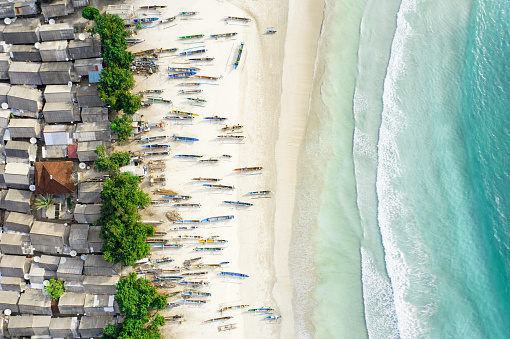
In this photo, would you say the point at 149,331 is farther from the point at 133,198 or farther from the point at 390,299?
the point at 390,299

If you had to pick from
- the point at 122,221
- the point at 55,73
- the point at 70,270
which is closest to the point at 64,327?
the point at 70,270

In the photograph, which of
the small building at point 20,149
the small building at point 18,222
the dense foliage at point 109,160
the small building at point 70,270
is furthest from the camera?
the small building at point 20,149

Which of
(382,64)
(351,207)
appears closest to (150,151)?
(351,207)

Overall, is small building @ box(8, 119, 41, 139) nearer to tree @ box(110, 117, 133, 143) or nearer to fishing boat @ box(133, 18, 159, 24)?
tree @ box(110, 117, 133, 143)

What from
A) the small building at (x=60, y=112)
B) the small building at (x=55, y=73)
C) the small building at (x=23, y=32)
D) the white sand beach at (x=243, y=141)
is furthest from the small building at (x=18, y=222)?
the small building at (x=23, y=32)

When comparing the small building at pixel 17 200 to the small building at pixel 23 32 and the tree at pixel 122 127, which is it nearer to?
the tree at pixel 122 127
